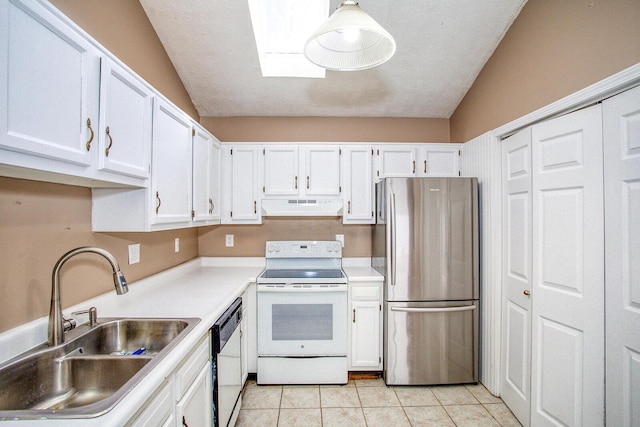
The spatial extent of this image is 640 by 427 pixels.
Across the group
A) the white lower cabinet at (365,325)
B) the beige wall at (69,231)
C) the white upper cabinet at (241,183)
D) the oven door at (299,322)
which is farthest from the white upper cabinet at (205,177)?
the white lower cabinet at (365,325)

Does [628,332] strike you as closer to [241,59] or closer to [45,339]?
[45,339]

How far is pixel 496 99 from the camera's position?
7.83 ft

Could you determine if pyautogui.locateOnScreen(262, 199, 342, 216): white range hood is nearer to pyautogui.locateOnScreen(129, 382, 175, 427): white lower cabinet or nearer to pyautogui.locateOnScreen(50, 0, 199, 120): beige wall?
pyautogui.locateOnScreen(50, 0, 199, 120): beige wall

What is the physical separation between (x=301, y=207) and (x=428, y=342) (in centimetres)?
161

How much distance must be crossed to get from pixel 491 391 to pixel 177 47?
3.80 metres

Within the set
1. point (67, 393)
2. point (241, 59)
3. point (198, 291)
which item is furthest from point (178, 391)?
point (241, 59)

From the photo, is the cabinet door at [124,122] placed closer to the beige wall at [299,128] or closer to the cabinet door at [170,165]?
the cabinet door at [170,165]

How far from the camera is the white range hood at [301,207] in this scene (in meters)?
2.73

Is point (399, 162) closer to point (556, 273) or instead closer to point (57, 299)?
point (556, 273)

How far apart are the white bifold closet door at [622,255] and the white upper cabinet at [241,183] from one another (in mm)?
2487

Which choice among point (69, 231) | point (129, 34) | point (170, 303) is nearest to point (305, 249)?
point (170, 303)

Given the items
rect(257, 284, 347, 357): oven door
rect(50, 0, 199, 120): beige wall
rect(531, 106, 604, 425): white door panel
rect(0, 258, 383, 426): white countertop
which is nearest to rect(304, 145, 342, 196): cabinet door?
rect(0, 258, 383, 426): white countertop

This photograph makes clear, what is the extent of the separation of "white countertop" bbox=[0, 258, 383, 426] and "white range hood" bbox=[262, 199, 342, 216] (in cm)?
61

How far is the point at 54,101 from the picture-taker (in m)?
0.96
